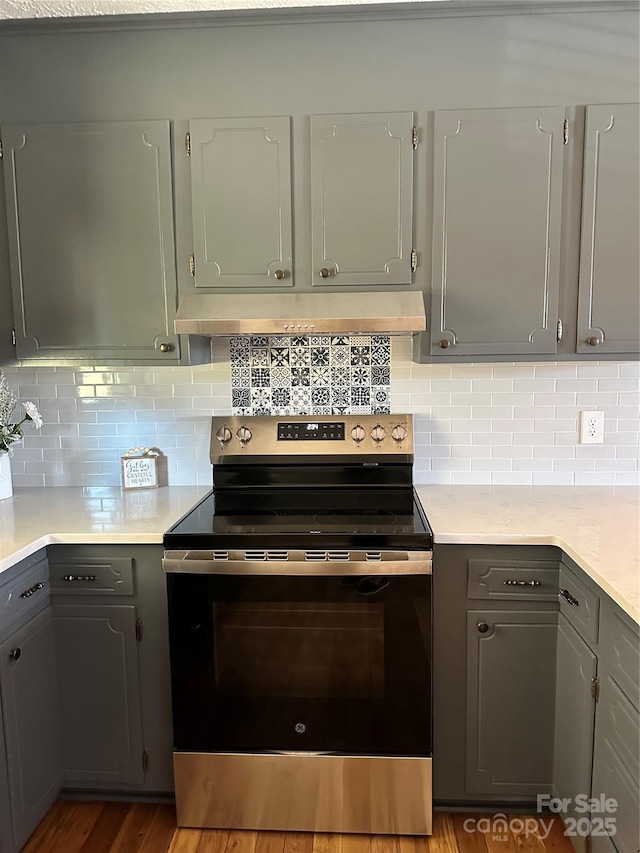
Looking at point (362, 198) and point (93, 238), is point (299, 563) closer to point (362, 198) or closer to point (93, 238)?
point (362, 198)

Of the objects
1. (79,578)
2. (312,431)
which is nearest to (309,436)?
(312,431)

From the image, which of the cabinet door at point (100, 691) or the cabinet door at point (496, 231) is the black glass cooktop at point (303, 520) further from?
the cabinet door at point (496, 231)

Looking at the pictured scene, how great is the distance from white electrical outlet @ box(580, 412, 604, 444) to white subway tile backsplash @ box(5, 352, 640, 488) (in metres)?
0.02

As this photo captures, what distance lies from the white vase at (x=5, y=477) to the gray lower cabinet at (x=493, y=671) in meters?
1.61

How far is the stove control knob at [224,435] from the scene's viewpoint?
7.68 ft

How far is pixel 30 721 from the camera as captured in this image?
1839 mm

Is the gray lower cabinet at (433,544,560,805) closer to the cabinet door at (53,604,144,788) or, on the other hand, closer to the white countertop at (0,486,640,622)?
the white countertop at (0,486,640,622)

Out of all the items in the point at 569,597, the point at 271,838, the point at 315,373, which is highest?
the point at 315,373

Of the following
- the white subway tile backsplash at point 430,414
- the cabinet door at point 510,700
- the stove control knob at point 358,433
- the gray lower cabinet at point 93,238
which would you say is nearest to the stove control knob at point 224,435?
the white subway tile backsplash at point 430,414

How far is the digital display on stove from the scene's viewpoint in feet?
7.63

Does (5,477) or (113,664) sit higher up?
(5,477)

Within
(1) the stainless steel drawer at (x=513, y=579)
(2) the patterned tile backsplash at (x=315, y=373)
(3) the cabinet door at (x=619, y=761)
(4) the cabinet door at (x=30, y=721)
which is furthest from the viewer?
(2) the patterned tile backsplash at (x=315, y=373)

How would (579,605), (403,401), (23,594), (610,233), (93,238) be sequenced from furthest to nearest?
(403,401) → (93,238) → (610,233) → (23,594) → (579,605)

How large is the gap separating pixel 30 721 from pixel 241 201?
175 cm
